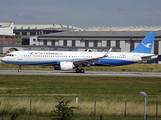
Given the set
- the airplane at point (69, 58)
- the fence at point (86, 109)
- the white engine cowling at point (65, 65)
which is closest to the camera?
the fence at point (86, 109)

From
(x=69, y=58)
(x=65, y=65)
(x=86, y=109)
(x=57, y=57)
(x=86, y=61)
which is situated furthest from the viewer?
(x=69, y=58)

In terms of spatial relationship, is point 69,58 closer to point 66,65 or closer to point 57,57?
point 57,57

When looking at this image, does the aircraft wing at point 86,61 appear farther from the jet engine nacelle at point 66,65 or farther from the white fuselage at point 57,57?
the jet engine nacelle at point 66,65

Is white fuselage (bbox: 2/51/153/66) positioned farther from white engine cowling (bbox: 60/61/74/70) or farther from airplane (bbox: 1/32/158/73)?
white engine cowling (bbox: 60/61/74/70)

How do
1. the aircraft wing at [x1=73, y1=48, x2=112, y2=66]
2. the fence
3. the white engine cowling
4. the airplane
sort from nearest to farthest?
1. the fence
2. the white engine cowling
3. the airplane
4. the aircraft wing at [x1=73, y1=48, x2=112, y2=66]

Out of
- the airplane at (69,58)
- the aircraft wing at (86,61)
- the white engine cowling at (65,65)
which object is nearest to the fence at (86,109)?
the white engine cowling at (65,65)

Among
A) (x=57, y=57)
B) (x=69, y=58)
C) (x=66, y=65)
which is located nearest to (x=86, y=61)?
(x=69, y=58)

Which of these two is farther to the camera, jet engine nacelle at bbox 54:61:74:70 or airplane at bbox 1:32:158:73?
airplane at bbox 1:32:158:73

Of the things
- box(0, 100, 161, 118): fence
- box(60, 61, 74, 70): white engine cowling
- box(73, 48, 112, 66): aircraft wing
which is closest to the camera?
box(0, 100, 161, 118): fence

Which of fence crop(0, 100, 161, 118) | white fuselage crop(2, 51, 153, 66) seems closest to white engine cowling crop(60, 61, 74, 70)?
white fuselage crop(2, 51, 153, 66)

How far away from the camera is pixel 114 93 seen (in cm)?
3291

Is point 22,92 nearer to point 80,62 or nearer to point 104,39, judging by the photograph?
point 80,62

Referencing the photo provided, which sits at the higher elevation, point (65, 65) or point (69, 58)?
point (69, 58)

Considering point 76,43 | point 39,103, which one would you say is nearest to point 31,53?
point 39,103
